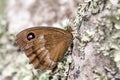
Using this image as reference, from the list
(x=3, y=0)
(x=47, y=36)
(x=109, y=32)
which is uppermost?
(x=3, y=0)

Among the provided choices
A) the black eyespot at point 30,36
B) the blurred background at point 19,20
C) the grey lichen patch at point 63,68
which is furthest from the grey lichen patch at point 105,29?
the blurred background at point 19,20

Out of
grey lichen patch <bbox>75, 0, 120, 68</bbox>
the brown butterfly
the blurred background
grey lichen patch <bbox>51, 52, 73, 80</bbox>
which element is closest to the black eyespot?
the brown butterfly

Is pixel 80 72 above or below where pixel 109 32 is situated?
below

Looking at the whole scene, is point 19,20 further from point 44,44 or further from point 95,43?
point 95,43

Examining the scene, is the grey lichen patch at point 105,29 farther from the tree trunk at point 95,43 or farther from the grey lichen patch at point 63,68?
the grey lichen patch at point 63,68

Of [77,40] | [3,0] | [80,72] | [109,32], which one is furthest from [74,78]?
[3,0]

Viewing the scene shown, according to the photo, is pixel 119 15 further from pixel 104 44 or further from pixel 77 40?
pixel 77 40

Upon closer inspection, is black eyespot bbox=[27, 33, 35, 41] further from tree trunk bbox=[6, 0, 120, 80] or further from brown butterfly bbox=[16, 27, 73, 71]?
tree trunk bbox=[6, 0, 120, 80]
